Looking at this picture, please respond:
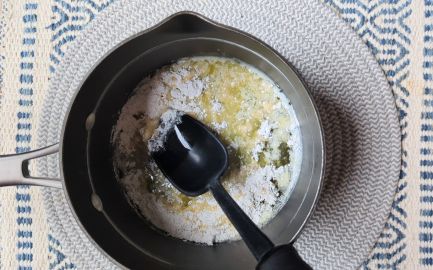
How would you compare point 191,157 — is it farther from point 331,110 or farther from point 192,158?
point 331,110

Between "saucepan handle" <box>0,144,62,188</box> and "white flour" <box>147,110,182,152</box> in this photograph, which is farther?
"white flour" <box>147,110,182,152</box>

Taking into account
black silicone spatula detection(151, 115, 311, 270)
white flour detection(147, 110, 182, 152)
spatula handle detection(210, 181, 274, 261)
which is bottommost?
spatula handle detection(210, 181, 274, 261)

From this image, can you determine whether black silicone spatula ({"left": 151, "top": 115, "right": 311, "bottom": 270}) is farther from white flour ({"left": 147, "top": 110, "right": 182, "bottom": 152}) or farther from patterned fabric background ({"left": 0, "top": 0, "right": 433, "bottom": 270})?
patterned fabric background ({"left": 0, "top": 0, "right": 433, "bottom": 270})

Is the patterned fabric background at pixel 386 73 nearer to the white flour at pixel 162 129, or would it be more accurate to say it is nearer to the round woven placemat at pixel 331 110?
the round woven placemat at pixel 331 110

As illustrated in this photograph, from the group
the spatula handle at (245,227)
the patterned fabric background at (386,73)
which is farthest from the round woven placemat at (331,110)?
the spatula handle at (245,227)

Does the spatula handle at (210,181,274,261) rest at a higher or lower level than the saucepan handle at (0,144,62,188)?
lower

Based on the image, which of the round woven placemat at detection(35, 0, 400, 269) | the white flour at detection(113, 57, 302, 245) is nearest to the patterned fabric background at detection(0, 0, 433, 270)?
the round woven placemat at detection(35, 0, 400, 269)

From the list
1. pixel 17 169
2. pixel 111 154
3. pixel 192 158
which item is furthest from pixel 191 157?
pixel 17 169
